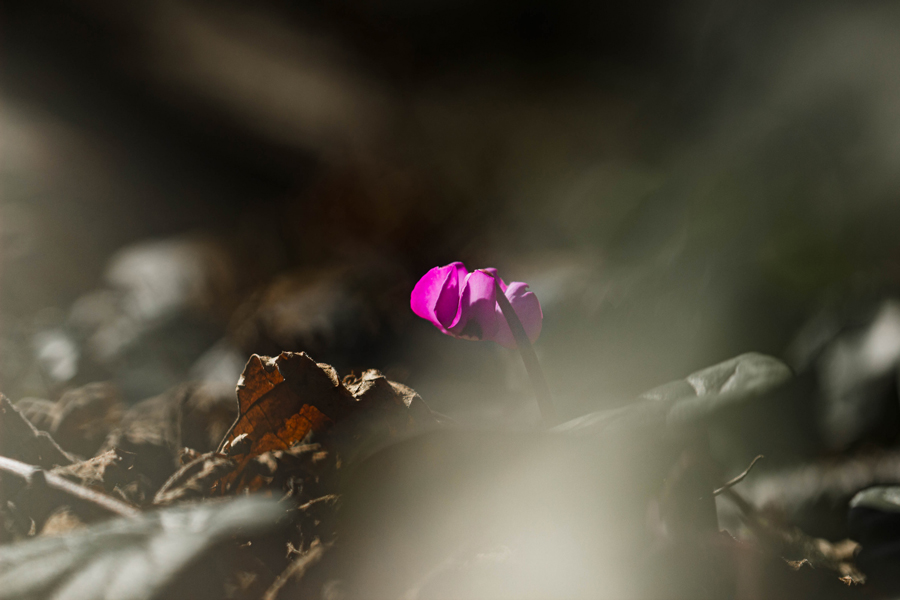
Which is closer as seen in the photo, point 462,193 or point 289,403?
point 289,403

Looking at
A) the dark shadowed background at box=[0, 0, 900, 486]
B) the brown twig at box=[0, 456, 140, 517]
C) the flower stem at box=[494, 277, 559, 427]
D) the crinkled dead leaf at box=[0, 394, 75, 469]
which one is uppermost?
the dark shadowed background at box=[0, 0, 900, 486]

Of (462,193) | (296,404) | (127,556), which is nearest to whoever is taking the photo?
(127,556)

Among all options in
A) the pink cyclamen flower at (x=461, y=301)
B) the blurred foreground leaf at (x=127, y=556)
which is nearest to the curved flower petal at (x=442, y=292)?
the pink cyclamen flower at (x=461, y=301)

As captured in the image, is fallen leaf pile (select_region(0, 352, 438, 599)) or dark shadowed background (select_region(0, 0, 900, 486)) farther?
dark shadowed background (select_region(0, 0, 900, 486))

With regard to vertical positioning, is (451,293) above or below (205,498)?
above

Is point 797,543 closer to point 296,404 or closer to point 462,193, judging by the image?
point 296,404

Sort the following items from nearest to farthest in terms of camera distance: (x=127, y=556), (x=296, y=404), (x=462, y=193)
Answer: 1. (x=127, y=556)
2. (x=296, y=404)
3. (x=462, y=193)

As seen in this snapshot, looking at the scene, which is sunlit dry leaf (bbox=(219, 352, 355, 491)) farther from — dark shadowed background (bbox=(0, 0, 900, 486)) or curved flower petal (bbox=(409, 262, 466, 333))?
dark shadowed background (bbox=(0, 0, 900, 486))

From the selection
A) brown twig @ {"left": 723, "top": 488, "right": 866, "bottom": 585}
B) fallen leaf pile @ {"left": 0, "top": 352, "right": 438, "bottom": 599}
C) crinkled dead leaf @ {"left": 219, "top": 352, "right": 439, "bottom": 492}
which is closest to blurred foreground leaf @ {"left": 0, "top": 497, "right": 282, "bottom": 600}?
fallen leaf pile @ {"left": 0, "top": 352, "right": 438, "bottom": 599}

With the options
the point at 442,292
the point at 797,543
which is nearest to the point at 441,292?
the point at 442,292
